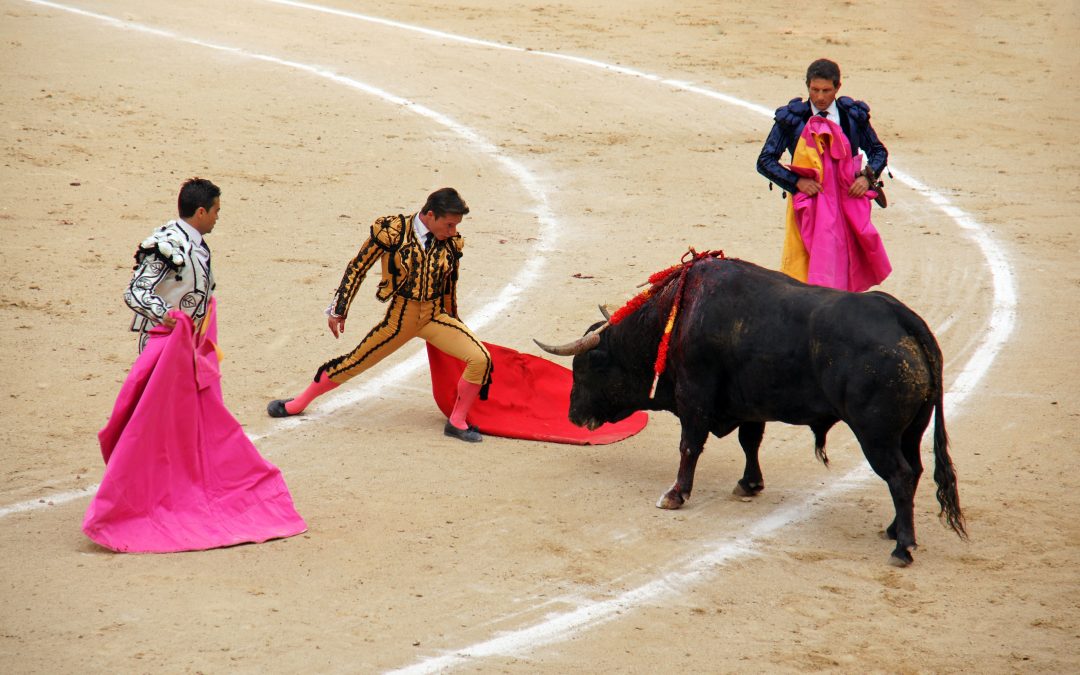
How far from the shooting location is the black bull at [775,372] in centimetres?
591

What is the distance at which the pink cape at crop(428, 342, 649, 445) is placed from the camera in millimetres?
7734

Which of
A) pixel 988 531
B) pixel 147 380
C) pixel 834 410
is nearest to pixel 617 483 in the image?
pixel 834 410

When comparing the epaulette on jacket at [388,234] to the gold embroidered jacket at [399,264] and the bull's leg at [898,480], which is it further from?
the bull's leg at [898,480]

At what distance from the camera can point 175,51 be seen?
17578 mm

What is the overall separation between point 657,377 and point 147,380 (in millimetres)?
2730

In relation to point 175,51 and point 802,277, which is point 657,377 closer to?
point 802,277

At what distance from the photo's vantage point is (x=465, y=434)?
7586 mm

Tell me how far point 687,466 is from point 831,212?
1.79m

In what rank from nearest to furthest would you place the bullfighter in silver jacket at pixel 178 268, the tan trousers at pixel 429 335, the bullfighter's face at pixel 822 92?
the bullfighter in silver jacket at pixel 178 268
the bullfighter's face at pixel 822 92
the tan trousers at pixel 429 335

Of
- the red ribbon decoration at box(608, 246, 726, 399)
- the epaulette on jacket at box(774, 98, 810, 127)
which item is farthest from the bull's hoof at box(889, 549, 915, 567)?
the epaulette on jacket at box(774, 98, 810, 127)

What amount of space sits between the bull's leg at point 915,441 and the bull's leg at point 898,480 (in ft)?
0.27

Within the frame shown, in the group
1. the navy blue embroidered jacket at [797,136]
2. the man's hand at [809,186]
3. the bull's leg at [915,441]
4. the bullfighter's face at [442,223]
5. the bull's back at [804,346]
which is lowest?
the bull's leg at [915,441]

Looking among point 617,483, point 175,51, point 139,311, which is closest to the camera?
point 139,311

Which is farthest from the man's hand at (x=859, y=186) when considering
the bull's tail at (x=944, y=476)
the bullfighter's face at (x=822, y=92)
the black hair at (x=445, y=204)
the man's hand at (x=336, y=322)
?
the man's hand at (x=336, y=322)
